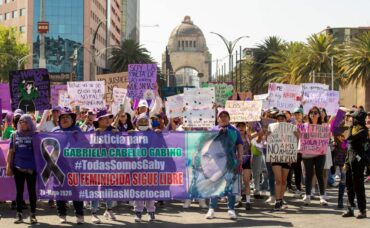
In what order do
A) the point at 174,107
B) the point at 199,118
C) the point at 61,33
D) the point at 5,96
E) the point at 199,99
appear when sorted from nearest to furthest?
the point at 199,118 < the point at 199,99 < the point at 5,96 < the point at 174,107 < the point at 61,33

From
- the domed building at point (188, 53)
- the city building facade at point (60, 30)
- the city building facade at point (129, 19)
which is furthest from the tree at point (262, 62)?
the domed building at point (188, 53)

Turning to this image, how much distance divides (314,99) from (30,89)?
732 cm

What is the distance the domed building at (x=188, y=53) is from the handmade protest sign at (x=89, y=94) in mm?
159441

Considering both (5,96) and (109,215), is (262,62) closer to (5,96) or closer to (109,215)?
(5,96)

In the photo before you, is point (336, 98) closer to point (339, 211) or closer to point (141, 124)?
point (339, 211)

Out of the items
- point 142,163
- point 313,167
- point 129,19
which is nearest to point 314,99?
point 313,167

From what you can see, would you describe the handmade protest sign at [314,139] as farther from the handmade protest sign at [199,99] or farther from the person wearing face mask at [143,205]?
the person wearing face mask at [143,205]

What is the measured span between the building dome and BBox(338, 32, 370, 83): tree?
127 meters

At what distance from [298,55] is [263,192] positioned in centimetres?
4469

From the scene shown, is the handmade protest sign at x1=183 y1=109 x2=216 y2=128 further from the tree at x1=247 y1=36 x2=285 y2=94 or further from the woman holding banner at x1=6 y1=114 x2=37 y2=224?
the tree at x1=247 y1=36 x2=285 y2=94

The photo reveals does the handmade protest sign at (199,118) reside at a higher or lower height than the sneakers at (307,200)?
higher

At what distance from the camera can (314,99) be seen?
56.2 ft

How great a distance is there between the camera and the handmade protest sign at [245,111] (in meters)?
12.8

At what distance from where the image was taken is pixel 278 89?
17453 mm
